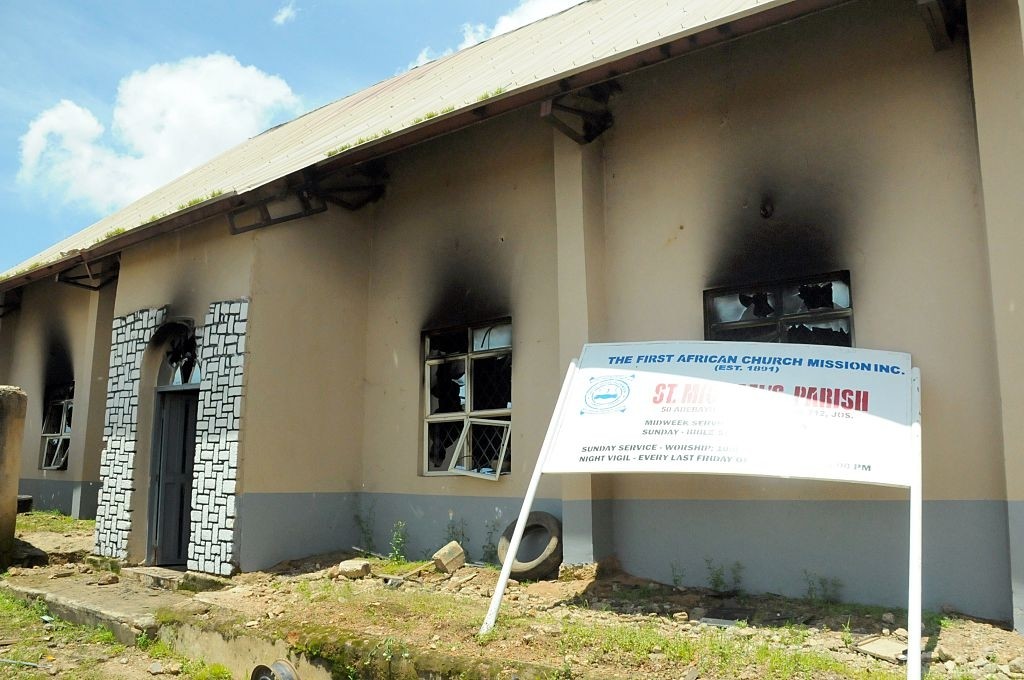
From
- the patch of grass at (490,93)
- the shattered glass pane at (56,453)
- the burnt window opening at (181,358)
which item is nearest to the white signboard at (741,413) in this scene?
the patch of grass at (490,93)

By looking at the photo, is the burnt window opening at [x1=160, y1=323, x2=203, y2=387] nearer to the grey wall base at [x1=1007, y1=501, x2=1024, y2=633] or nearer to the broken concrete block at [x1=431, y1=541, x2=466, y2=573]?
the broken concrete block at [x1=431, y1=541, x2=466, y2=573]

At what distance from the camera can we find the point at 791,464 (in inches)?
204

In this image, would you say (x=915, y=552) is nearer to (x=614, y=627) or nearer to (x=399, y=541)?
(x=614, y=627)

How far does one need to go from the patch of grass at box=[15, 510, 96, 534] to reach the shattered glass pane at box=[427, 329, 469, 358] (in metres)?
5.79

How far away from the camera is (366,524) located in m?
9.37

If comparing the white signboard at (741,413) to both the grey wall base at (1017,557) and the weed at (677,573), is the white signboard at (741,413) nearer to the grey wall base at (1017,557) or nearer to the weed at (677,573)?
the grey wall base at (1017,557)

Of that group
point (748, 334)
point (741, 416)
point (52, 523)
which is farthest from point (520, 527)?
point (52, 523)

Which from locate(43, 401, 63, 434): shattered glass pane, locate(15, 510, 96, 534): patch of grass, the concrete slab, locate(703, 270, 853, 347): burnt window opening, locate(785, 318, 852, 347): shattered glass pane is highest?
locate(703, 270, 853, 347): burnt window opening

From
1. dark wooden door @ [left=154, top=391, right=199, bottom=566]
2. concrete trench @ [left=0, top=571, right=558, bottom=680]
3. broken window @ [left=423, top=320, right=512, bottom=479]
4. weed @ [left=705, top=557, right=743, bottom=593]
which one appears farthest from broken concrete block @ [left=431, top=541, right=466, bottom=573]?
dark wooden door @ [left=154, top=391, right=199, bottom=566]

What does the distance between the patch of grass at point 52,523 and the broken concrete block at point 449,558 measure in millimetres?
6014

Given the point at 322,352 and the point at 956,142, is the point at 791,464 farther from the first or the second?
the point at 322,352

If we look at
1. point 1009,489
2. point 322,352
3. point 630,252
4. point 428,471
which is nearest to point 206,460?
point 322,352

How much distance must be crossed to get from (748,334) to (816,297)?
622mm

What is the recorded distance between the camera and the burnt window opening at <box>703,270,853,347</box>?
6.51 meters
